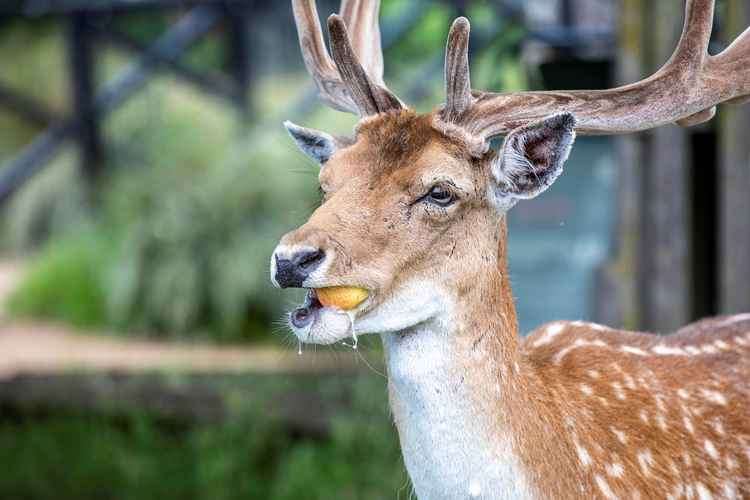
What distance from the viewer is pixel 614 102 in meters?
3.95

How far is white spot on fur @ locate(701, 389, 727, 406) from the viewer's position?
14.2 feet

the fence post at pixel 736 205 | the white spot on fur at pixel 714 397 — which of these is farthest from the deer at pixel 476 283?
the fence post at pixel 736 205

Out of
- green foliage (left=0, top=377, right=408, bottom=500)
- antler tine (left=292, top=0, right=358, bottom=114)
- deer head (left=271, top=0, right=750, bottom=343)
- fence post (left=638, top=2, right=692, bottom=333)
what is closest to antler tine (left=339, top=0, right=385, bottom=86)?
antler tine (left=292, top=0, right=358, bottom=114)

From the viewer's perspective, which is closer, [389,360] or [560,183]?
[389,360]

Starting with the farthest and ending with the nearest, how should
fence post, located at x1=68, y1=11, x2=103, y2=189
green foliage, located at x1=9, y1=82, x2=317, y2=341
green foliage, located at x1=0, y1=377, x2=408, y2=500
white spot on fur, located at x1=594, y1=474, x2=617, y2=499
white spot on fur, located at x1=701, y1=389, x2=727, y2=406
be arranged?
fence post, located at x1=68, y1=11, x2=103, y2=189 < green foliage, located at x1=9, y1=82, x2=317, y2=341 < green foliage, located at x1=0, y1=377, x2=408, y2=500 < white spot on fur, located at x1=701, y1=389, x2=727, y2=406 < white spot on fur, located at x1=594, y1=474, x2=617, y2=499

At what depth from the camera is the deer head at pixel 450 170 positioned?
3789mm

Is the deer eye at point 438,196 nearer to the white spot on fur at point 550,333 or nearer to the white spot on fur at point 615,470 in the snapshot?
the white spot on fur at point 550,333

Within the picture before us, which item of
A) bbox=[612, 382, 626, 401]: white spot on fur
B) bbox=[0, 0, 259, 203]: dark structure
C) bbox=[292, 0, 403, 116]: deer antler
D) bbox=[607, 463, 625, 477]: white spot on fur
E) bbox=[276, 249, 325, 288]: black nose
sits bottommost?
bbox=[607, 463, 625, 477]: white spot on fur

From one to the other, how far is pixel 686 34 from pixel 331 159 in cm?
107

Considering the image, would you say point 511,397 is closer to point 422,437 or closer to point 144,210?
point 422,437

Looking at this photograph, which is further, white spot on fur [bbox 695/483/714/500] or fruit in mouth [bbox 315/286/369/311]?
white spot on fur [bbox 695/483/714/500]

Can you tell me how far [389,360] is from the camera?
392 centimetres

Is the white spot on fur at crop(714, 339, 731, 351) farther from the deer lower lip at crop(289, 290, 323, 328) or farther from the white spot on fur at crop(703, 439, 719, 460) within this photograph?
the deer lower lip at crop(289, 290, 323, 328)

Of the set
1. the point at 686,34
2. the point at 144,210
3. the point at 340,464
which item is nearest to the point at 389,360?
the point at 686,34
